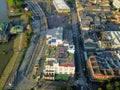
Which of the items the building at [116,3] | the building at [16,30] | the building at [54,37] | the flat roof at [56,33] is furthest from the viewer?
the building at [116,3]

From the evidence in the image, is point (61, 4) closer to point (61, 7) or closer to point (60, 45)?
point (61, 7)

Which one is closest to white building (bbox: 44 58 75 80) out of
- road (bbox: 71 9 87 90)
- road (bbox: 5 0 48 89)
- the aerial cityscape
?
the aerial cityscape

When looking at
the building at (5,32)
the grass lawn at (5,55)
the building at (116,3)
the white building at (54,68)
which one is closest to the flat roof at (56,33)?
the grass lawn at (5,55)

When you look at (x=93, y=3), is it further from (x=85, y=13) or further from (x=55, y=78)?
(x=55, y=78)

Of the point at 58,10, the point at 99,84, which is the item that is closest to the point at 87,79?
the point at 99,84

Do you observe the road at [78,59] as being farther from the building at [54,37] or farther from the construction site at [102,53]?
the building at [54,37]

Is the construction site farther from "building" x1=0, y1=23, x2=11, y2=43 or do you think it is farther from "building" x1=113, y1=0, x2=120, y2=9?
"building" x1=0, y1=23, x2=11, y2=43

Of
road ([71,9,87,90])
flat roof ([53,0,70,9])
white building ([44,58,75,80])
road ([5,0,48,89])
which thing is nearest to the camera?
road ([5,0,48,89])

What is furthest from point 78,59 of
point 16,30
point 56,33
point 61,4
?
point 61,4
